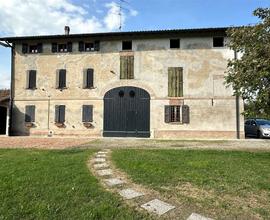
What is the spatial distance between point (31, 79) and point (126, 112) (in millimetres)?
7973

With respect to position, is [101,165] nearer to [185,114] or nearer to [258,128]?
[185,114]

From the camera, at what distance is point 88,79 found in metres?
21.8

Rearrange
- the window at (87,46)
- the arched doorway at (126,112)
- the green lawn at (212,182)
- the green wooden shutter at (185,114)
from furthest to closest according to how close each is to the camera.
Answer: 1. the window at (87,46)
2. the arched doorway at (126,112)
3. the green wooden shutter at (185,114)
4. the green lawn at (212,182)

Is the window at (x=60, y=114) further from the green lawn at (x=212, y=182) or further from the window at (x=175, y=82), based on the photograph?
the green lawn at (x=212, y=182)

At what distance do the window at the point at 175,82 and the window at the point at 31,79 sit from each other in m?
10.4

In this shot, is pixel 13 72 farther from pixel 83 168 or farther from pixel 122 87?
pixel 83 168

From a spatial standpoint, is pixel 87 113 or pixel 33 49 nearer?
pixel 87 113

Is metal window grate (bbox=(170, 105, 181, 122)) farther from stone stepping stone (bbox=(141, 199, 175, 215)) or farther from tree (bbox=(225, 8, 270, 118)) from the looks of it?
stone stepping stone (bbox=(141, 199, 175, 215))

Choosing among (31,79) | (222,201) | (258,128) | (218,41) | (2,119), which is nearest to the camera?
(222,201)

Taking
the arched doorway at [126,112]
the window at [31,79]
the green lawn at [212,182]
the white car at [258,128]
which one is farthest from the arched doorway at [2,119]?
the white car at [258,128]

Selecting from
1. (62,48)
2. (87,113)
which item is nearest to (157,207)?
(87,113)

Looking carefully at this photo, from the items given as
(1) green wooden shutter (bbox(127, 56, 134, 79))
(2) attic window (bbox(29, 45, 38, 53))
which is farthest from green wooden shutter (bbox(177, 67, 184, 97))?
(2) attic window (bbox(29, 45, 38, 53))

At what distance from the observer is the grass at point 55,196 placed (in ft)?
14.0

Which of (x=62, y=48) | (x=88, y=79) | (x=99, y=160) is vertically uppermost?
(x=62, y=48)
